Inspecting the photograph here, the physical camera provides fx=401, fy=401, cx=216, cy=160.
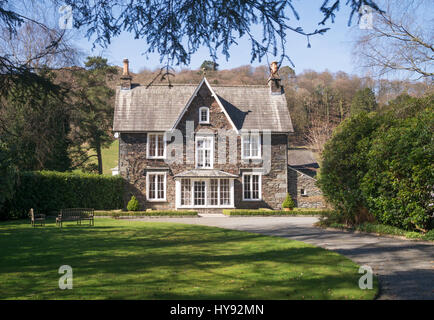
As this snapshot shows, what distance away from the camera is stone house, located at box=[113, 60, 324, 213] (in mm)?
28719

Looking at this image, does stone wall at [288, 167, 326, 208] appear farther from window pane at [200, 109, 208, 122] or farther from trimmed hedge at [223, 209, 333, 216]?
window pane at [200, 109, 208, 122]

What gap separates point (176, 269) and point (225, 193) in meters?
21.1

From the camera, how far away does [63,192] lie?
24.6 m

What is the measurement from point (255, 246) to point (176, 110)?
67.4 feet

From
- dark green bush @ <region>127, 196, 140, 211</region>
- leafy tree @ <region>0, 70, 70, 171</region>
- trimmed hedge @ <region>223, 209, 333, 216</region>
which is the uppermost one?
leafy tree @ <region>0, 70, 70, 171</region>

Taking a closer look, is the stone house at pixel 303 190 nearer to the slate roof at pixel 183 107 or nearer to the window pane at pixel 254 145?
the window pane at pixel 254 145

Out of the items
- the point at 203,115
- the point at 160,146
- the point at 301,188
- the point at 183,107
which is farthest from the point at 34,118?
the point at 301,188

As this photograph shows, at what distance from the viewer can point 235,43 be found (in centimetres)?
763

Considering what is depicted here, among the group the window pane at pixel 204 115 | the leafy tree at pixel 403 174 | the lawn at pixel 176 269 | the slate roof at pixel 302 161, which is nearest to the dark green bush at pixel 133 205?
the window pane at pixel 204 115

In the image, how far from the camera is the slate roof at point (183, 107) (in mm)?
29312

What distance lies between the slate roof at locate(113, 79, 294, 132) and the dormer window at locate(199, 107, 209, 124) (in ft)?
4.16

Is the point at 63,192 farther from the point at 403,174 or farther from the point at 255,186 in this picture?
the point at 403,174

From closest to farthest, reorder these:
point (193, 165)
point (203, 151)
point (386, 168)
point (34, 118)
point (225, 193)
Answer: point (386, 168)
point (34, 118)
point (225, 193)
point (193, 165)
point (203, 151)

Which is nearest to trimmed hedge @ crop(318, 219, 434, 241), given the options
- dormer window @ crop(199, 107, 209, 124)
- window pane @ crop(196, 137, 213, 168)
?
window pane @ crop(196, 137, 213, 168)
